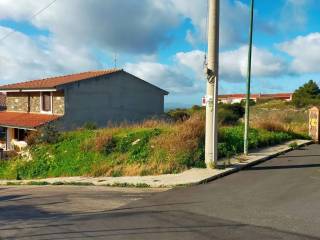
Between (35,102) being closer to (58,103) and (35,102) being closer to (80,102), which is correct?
(58,103)

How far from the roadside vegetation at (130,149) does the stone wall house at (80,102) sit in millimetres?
7254

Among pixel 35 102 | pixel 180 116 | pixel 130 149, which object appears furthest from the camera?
pixel 35 102

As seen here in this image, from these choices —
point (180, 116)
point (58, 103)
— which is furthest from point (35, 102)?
point (180, 116)

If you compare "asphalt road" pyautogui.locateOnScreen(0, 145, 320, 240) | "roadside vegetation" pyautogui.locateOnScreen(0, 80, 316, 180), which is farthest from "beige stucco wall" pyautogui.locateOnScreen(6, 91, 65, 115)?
"asphalt road" pyautogui.locateOnScreen(0, 145, 320, 240)

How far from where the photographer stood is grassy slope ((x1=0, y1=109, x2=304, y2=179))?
15.8 metres

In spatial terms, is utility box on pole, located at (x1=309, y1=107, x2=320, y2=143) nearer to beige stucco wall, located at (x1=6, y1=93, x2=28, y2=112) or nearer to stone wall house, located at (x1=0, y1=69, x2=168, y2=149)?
stone wall house, located at (x1=0, y1=69, x2=168, y2=149)

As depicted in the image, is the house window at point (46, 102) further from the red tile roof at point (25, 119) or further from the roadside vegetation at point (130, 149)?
the roadside vegetation at point (130, 149)

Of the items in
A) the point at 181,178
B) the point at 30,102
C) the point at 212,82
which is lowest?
the point at 181,178

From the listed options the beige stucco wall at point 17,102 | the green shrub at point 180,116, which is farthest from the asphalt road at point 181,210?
the beige stucco wall at point 17,102

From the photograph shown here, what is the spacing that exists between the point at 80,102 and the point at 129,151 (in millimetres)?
14833

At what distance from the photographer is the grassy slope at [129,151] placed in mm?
15839

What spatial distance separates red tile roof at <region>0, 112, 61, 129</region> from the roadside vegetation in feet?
19.7

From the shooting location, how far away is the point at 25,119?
3209cm

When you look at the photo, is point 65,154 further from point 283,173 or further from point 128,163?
point 283,173
